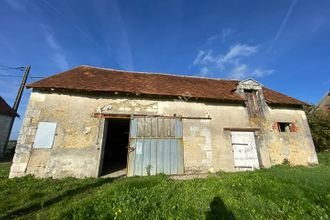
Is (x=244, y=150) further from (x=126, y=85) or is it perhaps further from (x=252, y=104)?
(x=126, y=85)

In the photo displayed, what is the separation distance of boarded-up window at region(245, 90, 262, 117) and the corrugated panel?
4.35 metres

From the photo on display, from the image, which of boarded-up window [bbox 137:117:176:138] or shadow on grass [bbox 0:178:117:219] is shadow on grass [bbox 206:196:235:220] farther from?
boarded-up window [bbox 137:117:176:138]

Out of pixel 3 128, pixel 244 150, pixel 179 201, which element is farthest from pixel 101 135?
pixel 3 128

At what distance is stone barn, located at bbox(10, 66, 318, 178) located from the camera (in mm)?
→ 7316

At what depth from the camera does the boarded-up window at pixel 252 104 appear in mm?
9938

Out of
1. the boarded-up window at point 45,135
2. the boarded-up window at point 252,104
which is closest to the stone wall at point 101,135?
the boarded-up window at point 45,135

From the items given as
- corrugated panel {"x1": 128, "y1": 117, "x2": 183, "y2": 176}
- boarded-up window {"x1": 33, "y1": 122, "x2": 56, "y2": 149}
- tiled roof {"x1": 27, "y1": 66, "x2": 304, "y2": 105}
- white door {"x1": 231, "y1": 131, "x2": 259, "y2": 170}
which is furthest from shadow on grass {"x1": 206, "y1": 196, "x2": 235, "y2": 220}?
boarded-up window {"x1": 33, "y1": 122, "x2": 56, "y2": 149}

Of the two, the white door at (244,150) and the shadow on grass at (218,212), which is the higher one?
the white door at (244,150)

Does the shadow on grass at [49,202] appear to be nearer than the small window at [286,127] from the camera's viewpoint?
Yes

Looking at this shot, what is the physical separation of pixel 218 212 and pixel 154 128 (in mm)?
4957

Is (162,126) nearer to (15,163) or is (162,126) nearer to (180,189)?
(180,189)

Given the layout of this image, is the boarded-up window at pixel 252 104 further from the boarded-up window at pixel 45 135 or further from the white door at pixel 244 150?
the boarded-up window at pixel 45 135

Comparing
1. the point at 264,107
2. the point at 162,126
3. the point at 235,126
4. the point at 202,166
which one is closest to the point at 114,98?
the point at 162,126

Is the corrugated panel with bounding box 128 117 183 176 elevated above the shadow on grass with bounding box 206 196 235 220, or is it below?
above
